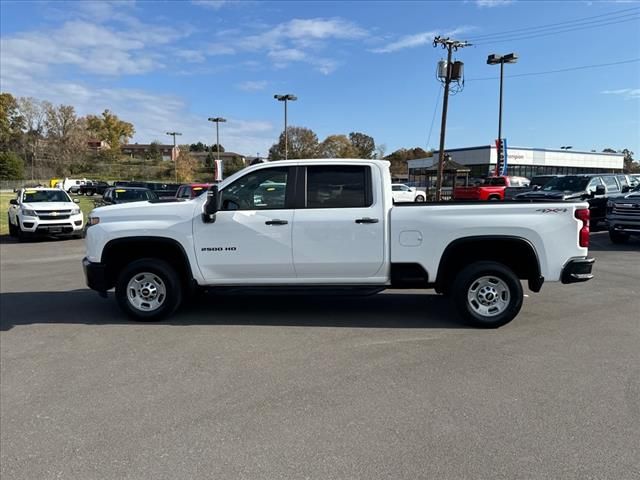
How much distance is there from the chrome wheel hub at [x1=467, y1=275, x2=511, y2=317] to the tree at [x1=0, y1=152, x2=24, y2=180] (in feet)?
329

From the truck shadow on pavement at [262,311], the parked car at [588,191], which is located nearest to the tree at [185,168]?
→ the parked car at [588,191]

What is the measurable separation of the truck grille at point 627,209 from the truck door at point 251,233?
35.1ft

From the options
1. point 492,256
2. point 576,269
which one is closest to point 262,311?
point 492,256

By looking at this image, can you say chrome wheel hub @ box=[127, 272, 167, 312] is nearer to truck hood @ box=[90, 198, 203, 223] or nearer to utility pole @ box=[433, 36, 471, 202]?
truck hood @ box=[90, 198, 203, 223]

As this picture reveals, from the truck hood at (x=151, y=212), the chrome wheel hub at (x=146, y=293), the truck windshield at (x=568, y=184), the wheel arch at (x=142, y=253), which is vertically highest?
the truck windshield at (x=568, y=184)

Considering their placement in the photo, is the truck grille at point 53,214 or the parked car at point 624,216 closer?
the parked car at point 624,216

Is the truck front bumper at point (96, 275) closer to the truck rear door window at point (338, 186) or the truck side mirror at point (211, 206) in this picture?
the truck side mirror at point (211, 206)

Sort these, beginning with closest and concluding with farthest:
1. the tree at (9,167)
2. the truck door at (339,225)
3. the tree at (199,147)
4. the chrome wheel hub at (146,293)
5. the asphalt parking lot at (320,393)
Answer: the asphalt parking lot at (320,393)
the truck door at (339,225)
the chrome wheel hub at (146,293)
the tree at (9,167)
the tree at (199,147)

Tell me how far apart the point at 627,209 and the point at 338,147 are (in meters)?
103

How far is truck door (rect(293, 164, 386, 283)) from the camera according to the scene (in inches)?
228

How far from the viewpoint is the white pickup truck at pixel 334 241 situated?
18.6 ft

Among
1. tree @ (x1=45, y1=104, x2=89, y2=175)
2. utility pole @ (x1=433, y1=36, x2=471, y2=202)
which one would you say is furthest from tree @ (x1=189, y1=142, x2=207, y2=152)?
utility pole @ (x1=433, y1=36, x2=471, y2=202)

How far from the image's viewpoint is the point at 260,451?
3.25m

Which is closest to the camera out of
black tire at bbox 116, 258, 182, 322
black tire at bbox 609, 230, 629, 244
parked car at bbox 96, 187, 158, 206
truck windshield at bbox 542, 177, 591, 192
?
black tire at bbox 116, 258, 182, 322
